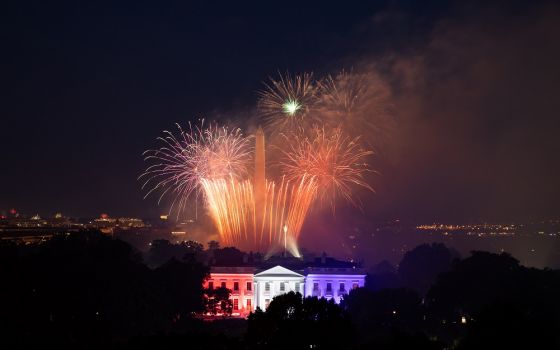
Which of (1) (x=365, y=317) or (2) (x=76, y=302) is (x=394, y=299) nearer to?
(1) (x=365, y=317)

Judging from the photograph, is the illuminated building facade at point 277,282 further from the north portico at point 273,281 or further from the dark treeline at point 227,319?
the dark treeline at point 227,319

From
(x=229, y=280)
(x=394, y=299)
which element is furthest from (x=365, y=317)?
(x=229, y=280)

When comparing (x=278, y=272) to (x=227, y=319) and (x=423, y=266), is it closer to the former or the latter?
(x=227, y=319)

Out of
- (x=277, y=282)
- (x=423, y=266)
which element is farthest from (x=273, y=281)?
(x=423, y=266)

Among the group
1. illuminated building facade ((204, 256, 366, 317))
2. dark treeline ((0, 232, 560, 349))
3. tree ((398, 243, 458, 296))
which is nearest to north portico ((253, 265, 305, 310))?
illuminated building facade ((204, 256, 366, 317))

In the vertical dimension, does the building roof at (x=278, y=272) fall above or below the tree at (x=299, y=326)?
above

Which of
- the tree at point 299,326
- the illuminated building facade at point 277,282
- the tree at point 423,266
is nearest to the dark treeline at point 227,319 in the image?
the tree at point 299,326
